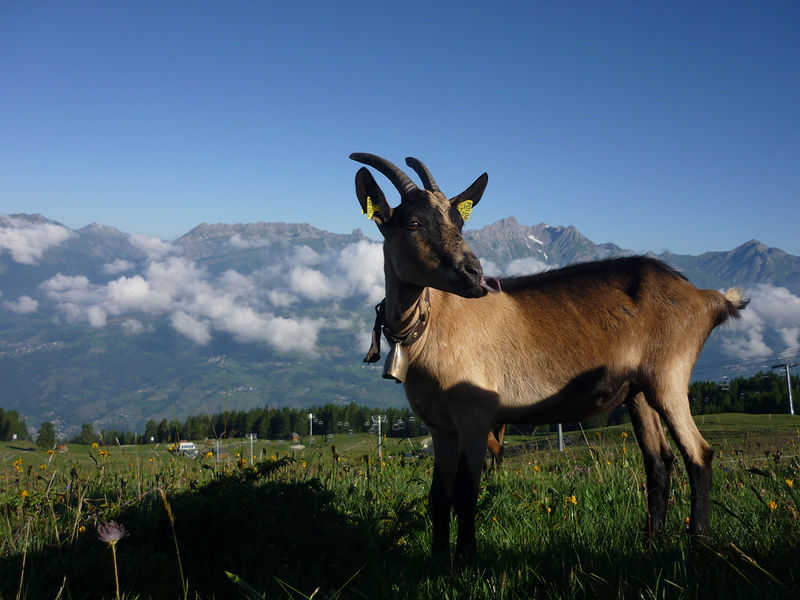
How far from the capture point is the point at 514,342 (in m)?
5.52

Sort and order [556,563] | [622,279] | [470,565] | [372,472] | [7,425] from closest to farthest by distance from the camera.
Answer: [556,563] → [470,565] → [622,279] → [372,472] → [7,425]

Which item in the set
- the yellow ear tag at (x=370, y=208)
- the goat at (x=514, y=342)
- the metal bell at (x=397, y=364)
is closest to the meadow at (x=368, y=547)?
the goat at (x=514, y=342)

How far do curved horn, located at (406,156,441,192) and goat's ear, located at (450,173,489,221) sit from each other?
230mm

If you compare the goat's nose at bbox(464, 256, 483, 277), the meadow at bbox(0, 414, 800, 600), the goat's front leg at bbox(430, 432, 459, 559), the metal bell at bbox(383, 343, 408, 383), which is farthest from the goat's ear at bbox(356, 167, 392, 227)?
the meadow at bbox(0, 414, 800, 600)

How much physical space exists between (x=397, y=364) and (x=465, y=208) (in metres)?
1.82

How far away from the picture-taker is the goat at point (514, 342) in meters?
4.95

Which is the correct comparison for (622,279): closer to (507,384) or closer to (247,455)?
(507,384)

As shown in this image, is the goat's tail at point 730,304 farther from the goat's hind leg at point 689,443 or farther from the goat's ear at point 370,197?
the goat's ear at point 370,197

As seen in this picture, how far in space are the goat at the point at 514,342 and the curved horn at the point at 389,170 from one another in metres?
0.01

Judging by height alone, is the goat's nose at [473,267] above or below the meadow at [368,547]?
above

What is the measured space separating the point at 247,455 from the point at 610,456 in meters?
5.26

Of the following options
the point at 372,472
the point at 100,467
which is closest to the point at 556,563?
the point at 372,472

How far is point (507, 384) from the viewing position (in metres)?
5.36

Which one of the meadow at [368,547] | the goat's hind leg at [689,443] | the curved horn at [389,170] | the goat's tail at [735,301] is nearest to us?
the meadow at [368,547]
